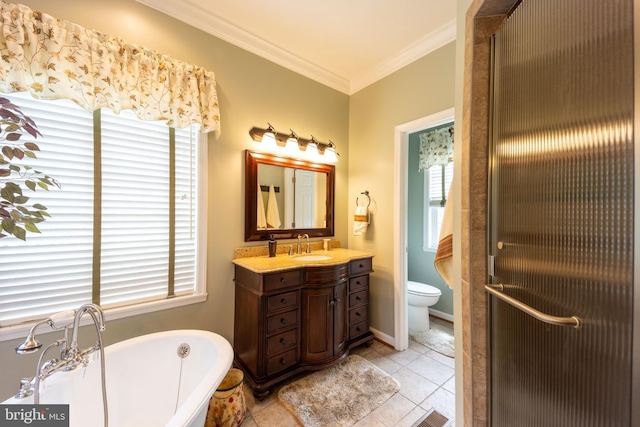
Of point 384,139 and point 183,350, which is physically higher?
point 384,139

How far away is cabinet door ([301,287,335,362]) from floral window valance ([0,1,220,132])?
1556mm

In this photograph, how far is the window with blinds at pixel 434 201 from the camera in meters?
3.11

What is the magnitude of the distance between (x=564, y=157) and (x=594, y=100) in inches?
6.0

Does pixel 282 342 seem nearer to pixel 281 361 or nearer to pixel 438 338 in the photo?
pixel 281 361

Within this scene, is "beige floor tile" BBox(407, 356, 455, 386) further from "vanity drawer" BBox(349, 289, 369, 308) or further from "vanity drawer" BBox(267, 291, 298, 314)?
"vanity drawer" BBox(267, 291, 298, 314)

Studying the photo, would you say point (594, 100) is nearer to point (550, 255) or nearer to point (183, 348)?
point (550, 255)

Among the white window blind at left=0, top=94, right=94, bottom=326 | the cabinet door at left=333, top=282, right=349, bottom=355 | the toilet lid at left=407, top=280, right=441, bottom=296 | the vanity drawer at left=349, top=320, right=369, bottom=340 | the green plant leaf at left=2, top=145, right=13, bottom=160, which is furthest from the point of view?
the toilet lid at left=407, top=280, right=441, bottom=296

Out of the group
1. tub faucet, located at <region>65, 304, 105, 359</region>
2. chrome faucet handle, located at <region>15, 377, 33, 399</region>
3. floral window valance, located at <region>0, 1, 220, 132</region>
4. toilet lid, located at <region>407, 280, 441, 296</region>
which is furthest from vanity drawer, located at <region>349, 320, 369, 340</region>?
floral window valance, located at <region>0, 1, 220, 132</region>

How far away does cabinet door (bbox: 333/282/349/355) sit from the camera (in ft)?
6.69

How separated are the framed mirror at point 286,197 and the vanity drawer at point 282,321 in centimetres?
72

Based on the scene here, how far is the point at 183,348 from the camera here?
4.74 feet

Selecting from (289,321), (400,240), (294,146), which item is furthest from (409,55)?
(289,321)

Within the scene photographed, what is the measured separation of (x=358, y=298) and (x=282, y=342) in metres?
0.84

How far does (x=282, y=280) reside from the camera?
181cm
